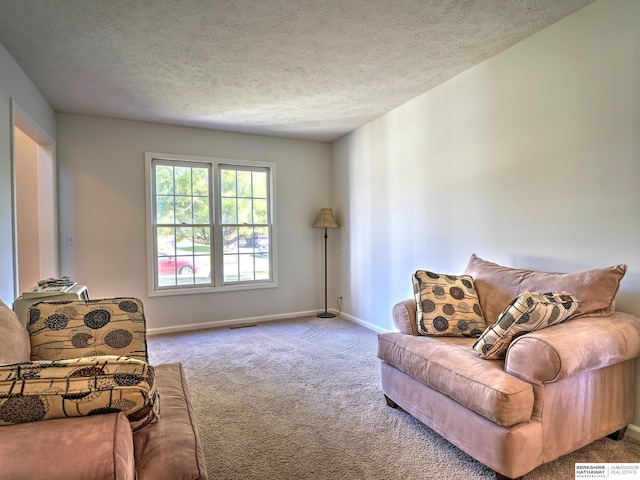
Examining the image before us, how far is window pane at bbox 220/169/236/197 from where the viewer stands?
4625 millimetres

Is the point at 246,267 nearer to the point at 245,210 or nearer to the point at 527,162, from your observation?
the point at 245,210

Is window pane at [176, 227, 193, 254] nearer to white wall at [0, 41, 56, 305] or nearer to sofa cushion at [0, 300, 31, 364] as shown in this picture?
white wall at [0, 41, 56, 305]

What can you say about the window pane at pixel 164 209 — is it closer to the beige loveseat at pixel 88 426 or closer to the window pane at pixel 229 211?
the window pane at pixel 229 211

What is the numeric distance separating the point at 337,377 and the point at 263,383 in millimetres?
582

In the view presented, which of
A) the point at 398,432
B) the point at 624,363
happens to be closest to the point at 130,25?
the point at 398,432

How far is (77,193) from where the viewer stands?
12.9 feet

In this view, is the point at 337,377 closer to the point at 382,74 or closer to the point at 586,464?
the point at 586,464

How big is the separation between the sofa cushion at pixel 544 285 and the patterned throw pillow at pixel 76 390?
6.56 feet

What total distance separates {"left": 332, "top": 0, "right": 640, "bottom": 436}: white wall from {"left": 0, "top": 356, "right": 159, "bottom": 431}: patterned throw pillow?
2.43 m

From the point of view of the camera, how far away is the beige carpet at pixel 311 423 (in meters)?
1.77

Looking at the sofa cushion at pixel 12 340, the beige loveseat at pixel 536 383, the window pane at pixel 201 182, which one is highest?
the window pane at pixel 201 182

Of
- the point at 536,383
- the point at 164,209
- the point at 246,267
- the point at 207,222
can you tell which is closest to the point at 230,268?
the point at 246,267

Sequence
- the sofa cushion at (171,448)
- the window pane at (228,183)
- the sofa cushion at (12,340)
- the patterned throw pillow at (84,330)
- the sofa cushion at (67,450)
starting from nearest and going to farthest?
the sofa cushion at (67,450) < the sofa cushion at (171,448) < the sofa cushion at (12,340) < the patterned throw pillow at (84,330) < the window pane at (228,183)

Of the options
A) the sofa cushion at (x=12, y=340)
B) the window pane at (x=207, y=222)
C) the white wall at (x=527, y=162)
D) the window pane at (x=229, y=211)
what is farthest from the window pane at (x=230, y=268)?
the sofa cushion at (x=12, y=340)
